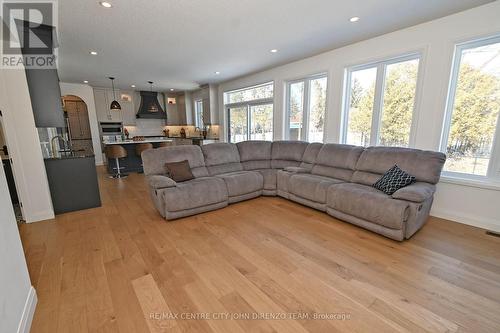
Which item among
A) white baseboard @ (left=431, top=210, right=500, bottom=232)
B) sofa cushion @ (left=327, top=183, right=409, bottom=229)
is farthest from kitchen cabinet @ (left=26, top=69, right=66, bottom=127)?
white baseboard @ (left=431, top=210, right=500, bottom=232)

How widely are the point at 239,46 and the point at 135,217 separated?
335cm

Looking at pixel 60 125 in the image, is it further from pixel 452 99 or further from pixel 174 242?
pixel 452 99

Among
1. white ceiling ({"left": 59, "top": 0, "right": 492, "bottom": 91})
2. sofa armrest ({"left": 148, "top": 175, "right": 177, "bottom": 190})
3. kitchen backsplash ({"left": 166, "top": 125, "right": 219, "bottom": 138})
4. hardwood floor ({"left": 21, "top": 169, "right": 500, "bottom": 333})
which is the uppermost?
white ceiling ({"left": 59, "top": 0, "right": 492, "bottom": 91})

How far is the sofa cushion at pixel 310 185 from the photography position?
3291mm

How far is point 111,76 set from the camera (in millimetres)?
5988

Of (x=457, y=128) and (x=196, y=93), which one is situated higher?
(x=196, y=93)

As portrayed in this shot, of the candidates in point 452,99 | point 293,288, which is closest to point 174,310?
point 293,288

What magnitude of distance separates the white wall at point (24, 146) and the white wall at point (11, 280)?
2017 mm

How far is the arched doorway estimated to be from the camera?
7525mm

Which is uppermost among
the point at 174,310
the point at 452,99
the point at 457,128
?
the point at 452,99

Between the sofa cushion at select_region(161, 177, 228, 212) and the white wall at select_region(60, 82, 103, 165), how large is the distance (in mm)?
6135

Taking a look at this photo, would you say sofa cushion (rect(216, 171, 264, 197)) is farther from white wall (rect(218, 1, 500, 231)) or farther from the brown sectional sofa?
white wall (rect(218, 1, 500, 231))

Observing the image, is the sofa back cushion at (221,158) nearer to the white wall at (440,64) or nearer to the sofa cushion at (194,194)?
the sofa cushion at (194,194)

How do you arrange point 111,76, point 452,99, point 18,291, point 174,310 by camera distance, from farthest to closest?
1. point 111,76
2. point 452,99
3. point 174,310
4. point 18,291
